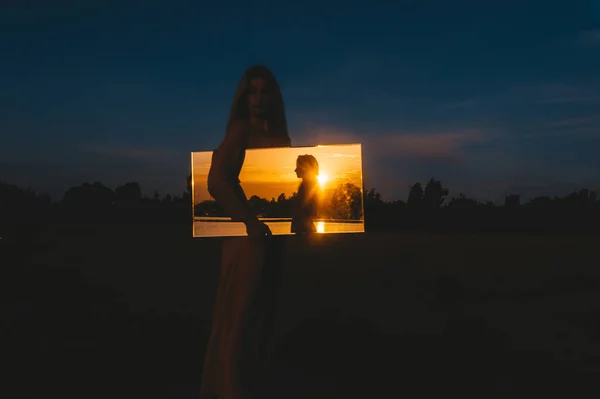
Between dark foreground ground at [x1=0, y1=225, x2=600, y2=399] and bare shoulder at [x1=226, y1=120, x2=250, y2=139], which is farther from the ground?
bare shoulder at [x1=226, y1=120, x2=250, y2=139]

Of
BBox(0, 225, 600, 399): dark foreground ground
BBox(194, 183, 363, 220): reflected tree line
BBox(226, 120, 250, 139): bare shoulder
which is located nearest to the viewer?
BBox(226, 120, 250, 139): bare shoulder

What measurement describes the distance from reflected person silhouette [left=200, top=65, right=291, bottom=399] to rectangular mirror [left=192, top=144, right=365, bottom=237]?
164 millimetres

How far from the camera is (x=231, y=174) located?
A: 4781 millimetres

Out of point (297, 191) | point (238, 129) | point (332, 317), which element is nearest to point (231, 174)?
point (238, 129)

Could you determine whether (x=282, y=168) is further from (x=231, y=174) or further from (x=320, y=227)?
(x=320, y=227)

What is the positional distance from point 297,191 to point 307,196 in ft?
0.35

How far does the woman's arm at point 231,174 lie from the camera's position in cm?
473

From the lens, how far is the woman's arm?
4.73 m

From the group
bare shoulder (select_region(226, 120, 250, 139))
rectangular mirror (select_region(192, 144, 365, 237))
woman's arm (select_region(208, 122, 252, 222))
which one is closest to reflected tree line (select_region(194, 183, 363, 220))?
rectangular mirror (select_region(192, 144, 365, 237))

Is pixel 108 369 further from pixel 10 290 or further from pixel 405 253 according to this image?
pixel 405 253

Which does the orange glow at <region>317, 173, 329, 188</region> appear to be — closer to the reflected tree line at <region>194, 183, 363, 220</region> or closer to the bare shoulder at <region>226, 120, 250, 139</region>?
the reflected tree line at <region>194, 183, 363, 220</region>

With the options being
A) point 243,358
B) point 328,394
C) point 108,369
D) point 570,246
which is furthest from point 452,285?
point 243,358

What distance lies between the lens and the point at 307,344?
10.4 meters

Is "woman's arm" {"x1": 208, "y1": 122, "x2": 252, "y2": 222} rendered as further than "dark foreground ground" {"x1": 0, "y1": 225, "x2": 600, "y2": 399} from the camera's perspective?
No
